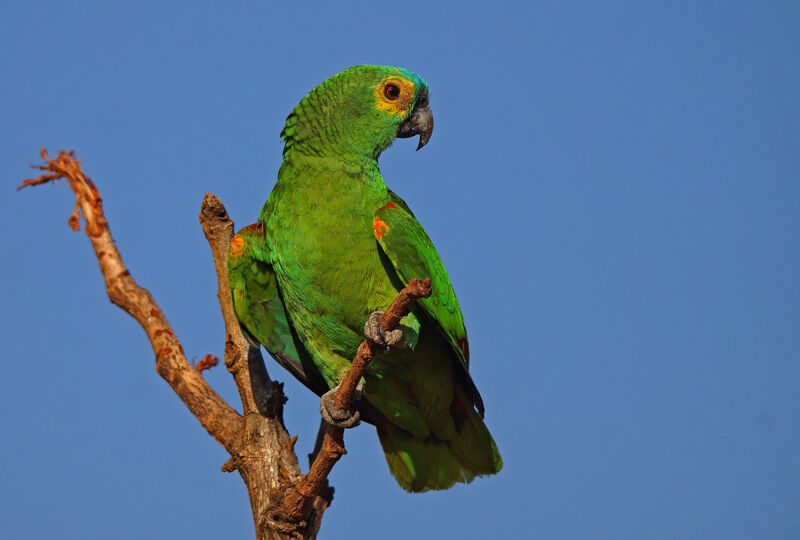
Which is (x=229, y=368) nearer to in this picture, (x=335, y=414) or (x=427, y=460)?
(x=335, y=414)

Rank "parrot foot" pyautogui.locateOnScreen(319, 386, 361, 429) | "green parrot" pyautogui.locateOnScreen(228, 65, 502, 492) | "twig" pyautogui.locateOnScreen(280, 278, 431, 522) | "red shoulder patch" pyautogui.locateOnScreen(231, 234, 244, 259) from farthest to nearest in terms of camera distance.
Answer: 1. "red shoulder patch" pyautogui.locateOnScreen(231, 234, 244, 259)
2. "green parrot" pyautogui.locateOnScreen(228, 65, 502, 492)
3. "parrot foot" pyautogui.locateOnScreen(319, 386, 361, 429)
4. "twig" pyautogui.locateOnScreen(280, 278, 431, 522)

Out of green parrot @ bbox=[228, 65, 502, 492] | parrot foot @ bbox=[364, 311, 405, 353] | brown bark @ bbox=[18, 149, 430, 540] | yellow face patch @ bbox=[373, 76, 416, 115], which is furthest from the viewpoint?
yellow face patch @ bbox=[373, 76, 416, 115]

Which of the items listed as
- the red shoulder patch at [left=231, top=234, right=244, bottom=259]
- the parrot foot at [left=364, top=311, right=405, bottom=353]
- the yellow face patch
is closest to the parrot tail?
the parrot foot at [left=364, top=311, right=405, bottom=353]

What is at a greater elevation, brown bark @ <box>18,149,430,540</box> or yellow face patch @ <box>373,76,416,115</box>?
yellow face patch @ <box>373,76,416,115</box>

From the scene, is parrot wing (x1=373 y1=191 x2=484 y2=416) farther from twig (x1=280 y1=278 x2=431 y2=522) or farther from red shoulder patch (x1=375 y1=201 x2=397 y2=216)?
twig (x1=280 y1=278 x2=431 y2=522)

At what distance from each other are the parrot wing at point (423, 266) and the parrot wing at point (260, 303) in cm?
99

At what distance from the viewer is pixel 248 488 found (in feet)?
17.2

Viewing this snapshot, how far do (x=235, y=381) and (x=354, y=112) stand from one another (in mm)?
2162

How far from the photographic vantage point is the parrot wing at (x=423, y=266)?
15.9 ft

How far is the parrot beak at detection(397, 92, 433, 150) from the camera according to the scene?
562 centimetres

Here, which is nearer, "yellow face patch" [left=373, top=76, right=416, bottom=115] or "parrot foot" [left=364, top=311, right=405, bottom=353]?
"parrot foot" [left=364, top=311, right=405, bottom=353]

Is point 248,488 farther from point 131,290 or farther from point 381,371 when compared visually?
point 131,290

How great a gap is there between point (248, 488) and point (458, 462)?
1707mm

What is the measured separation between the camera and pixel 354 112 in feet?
17.2
